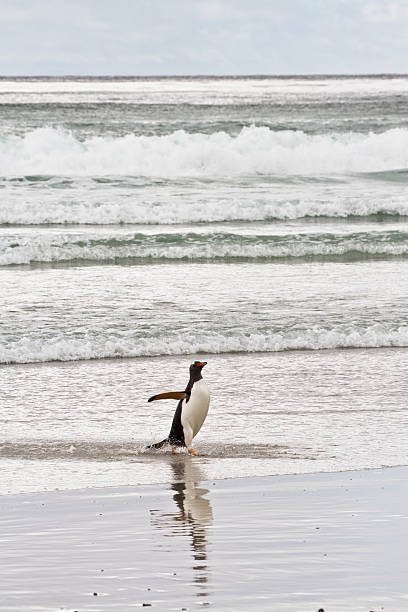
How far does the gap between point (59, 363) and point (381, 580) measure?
5.53 metres

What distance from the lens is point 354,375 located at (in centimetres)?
803

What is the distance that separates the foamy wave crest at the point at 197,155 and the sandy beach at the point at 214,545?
80.1 ft

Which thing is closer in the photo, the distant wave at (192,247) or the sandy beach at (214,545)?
the sandy beach at (214,545)

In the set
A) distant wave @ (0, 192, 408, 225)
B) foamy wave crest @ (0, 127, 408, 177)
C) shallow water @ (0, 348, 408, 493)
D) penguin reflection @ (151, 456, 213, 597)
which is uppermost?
foamy wave crest @ (0, 127, 408, 177)

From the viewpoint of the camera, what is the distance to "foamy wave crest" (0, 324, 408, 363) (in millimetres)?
8773

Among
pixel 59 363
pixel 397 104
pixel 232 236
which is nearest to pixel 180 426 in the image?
pixel 59 363

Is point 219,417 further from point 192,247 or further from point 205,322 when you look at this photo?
point 192,247

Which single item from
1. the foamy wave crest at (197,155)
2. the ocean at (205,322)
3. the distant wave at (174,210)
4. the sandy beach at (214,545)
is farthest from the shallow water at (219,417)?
the foamy wave crest at (197,155)

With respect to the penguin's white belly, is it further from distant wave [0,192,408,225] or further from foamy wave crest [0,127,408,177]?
foamy wave crest [0,127,408,177]

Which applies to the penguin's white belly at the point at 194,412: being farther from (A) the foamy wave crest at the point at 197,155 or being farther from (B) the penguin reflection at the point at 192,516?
(A) the foamy wave crest at the point at 197,155

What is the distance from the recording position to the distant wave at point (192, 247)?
14758mm

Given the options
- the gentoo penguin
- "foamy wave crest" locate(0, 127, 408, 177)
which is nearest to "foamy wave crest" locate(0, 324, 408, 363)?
the gentoo penguin

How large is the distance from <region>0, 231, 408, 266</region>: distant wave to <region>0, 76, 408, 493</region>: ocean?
1.8 inches

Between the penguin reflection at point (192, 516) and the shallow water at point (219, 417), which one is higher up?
the penguin reflection at point (192, 516)
